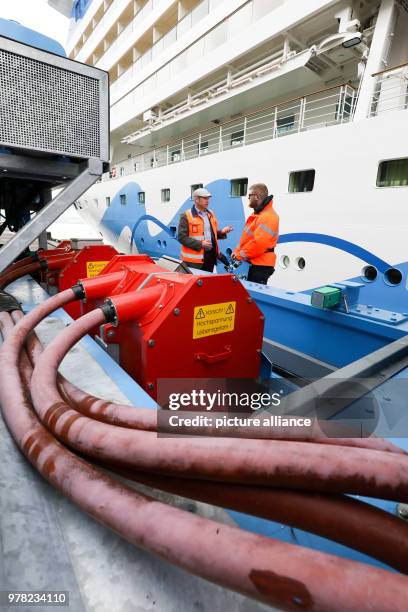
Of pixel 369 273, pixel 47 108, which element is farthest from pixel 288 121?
pixel 47 108

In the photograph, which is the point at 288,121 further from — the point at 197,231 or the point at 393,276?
the point at 197,231

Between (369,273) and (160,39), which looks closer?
(369,273)

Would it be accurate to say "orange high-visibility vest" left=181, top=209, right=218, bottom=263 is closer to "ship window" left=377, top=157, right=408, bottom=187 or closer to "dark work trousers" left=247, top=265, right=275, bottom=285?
"dark work trousers" left=247, top=265, right=275, bottom=285

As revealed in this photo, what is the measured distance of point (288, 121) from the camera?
7367 millimetres

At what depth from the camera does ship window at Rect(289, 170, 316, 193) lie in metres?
5.16

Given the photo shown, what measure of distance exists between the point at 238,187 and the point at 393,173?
286 cm

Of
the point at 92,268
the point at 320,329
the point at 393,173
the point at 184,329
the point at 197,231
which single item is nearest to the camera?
the point at 184,329

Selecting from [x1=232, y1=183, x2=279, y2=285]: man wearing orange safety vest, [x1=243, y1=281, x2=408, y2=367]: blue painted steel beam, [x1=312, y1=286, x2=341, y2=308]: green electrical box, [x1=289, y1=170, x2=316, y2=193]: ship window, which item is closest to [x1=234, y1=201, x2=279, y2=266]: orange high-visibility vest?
[x1=232, y1=183, x2=279, y2=285]: man wearing orange safety vest

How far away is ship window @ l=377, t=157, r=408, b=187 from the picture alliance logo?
3.64 meters

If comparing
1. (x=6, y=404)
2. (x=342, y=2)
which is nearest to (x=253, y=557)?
(x=6, y=404)

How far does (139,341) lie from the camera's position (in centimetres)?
151

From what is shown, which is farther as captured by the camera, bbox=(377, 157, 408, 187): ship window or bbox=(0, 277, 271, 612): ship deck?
bbox=(377, 157, 408, 187): ship window

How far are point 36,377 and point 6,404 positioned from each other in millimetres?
100

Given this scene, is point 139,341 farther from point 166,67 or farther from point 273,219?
point 166,67
